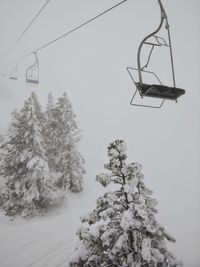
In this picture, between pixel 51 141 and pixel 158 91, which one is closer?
pixel 158 91

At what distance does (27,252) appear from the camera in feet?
50.4

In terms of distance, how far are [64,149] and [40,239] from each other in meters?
10.4

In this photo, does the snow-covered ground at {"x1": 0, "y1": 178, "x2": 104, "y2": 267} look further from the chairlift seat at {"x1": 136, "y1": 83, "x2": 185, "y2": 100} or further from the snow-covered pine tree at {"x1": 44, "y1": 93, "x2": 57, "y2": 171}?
the chairlift seat at {"x1": 136, "y1": 83, "x2": 185, "y2": 100}

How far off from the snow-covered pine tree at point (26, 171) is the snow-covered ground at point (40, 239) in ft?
4.00

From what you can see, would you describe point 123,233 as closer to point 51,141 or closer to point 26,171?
point 26,171

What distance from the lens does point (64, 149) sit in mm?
25328

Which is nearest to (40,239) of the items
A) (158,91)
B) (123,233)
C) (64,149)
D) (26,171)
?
(26,171)

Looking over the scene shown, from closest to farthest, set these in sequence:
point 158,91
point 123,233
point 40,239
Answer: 1. point 158,91
2. point 123,233
3. point 40,239

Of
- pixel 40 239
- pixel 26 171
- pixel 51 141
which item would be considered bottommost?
pixel 40 239

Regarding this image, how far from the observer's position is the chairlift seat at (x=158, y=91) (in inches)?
192

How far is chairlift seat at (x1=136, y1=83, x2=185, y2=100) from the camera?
4.88 meters

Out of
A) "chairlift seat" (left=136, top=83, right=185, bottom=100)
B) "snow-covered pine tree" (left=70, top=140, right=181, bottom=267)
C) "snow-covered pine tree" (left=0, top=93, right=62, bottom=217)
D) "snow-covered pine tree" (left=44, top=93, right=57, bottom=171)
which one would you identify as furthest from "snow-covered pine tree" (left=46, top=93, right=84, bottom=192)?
"chairlift seat" (left=136, top=83, right=185, bottom=100)

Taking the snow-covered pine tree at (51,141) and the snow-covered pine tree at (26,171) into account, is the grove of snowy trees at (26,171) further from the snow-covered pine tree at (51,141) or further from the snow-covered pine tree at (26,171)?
the snow-covered pine tree at (51,141)

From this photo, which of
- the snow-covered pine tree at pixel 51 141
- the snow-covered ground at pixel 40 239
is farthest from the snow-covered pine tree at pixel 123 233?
the snow-covered pine tree at pixel 51 141
